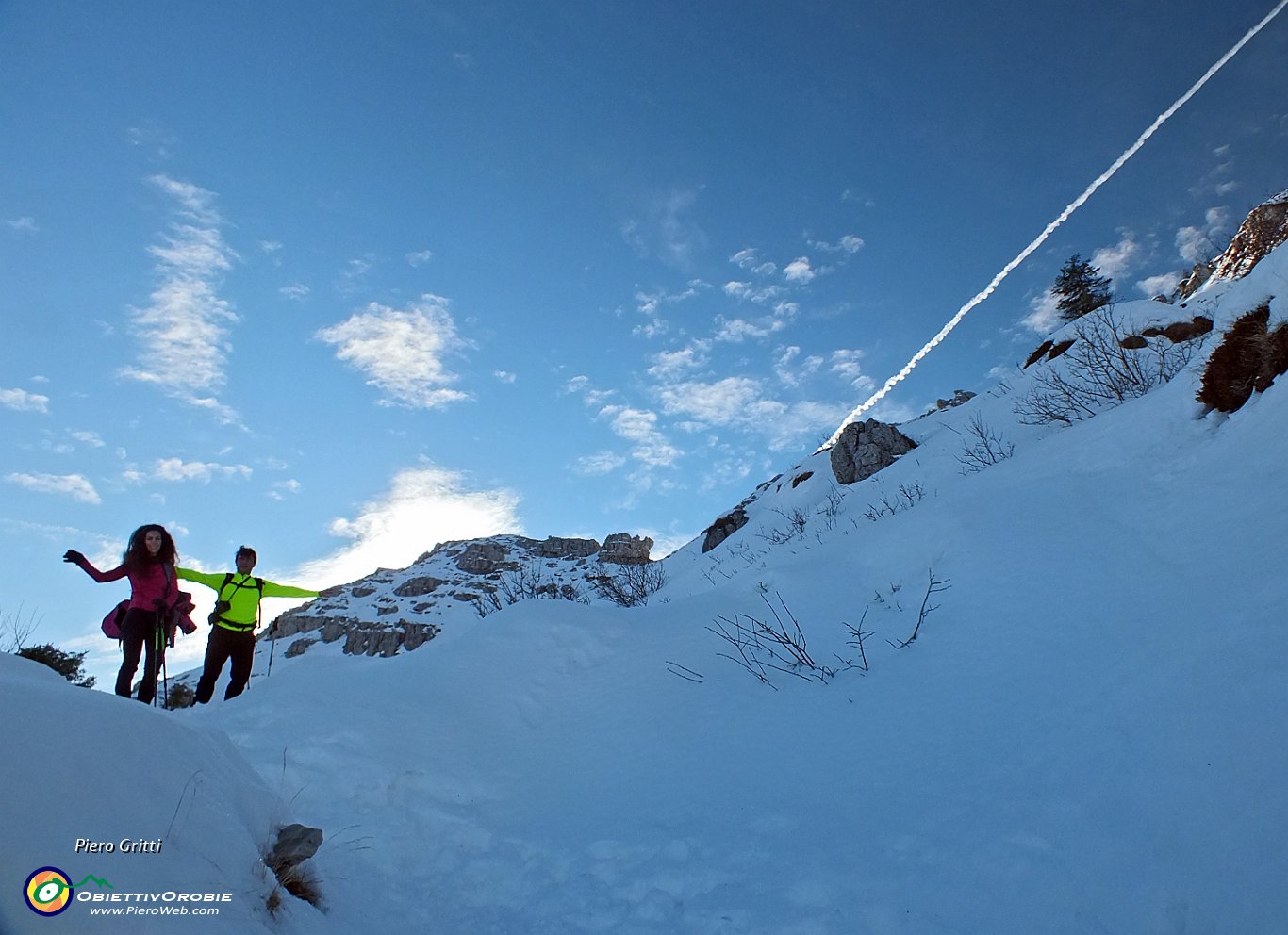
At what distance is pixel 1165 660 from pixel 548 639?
16.9 ft

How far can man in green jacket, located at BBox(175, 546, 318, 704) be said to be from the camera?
5797mm

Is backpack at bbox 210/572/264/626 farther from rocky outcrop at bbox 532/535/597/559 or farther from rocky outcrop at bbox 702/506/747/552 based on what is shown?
rocky outcrop at bbox 532/535/597/559

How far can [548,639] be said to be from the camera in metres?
6.42

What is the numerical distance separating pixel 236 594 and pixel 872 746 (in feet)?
20.1

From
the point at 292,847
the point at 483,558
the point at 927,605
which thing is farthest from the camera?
the point at 483,558

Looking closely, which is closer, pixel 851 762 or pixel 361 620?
pixel 851 762

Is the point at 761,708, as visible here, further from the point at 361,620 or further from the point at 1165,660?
the point at 361,620

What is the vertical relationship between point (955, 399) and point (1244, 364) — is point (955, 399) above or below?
above

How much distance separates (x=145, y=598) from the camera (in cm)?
545

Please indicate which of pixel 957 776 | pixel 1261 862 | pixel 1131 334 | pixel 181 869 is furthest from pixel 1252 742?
pixel 1131 334

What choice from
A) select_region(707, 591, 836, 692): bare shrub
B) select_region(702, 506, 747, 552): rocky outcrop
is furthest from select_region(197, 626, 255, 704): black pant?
select_region(702, 506, 747, 552): rocky outcrop

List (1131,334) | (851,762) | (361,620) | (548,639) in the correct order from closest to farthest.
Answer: (851,762), (548,639), (1131,334), (361,620)

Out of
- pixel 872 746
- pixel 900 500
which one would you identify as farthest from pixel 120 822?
pixel 900 500

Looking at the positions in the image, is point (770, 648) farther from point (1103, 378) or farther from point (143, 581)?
point (1103, 378)
